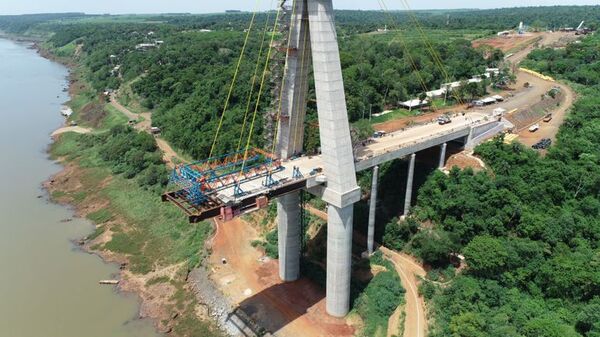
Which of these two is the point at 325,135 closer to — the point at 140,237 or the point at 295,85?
the point at 295,85

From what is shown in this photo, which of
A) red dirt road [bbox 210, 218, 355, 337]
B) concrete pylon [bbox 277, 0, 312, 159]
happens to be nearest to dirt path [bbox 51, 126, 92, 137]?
red dirt road [bbox 210, 218, 355, 337]

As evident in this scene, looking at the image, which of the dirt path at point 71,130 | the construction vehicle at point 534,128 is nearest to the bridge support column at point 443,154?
the construction vehicle at point 534,128

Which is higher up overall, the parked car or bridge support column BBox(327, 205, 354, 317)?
the parked car

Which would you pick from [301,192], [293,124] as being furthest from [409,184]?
[293,124]

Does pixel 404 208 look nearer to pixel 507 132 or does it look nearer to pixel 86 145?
pixel 507 132

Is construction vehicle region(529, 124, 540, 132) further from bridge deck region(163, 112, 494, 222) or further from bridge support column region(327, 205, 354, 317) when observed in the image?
bridge support column region(327, 205, 354, 317)

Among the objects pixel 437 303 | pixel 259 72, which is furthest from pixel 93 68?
pixel 437 303
